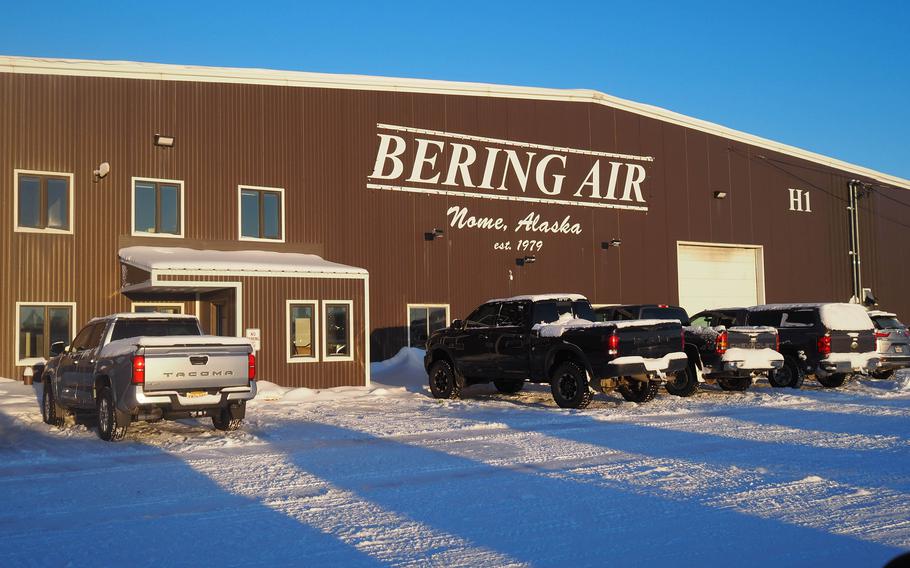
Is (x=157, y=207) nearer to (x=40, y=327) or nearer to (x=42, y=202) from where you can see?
(x=42, y=202)

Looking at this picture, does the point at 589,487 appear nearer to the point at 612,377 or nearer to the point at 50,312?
the point at 612,377

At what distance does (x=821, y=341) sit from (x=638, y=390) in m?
5.08

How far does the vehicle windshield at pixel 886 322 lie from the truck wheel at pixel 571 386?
9127mm

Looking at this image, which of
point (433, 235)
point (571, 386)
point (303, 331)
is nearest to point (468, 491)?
point (571, 386)

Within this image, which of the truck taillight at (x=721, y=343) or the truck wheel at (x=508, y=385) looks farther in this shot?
the truck wheel at (x=508, y=385)

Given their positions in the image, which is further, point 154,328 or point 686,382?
point 686,382

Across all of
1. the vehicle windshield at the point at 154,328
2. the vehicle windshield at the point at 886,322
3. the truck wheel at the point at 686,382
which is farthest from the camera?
the vehicle windshield at the point at 886,322

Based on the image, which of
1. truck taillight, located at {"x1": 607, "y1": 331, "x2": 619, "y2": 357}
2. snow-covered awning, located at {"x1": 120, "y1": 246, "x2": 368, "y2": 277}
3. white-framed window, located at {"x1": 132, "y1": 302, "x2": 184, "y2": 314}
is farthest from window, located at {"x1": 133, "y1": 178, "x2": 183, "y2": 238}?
truck taillight, located at {"x1": 607, "y1": 331, "x2": 619, "y2": 357}

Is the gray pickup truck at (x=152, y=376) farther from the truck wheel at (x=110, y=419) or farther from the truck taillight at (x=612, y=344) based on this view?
the truck taillight at (x=612, y=344)

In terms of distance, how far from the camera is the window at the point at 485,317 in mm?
17406

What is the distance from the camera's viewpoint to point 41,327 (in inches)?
818

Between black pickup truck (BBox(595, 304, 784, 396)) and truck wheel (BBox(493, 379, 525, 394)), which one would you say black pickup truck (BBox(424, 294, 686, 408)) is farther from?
black pickup truck (BBox(595, 304, 784, 396))

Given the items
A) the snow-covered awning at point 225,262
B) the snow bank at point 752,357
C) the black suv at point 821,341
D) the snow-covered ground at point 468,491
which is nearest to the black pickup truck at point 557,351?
the snow-covered ground at point 468,491

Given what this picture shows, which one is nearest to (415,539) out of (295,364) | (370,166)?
(295,364)
